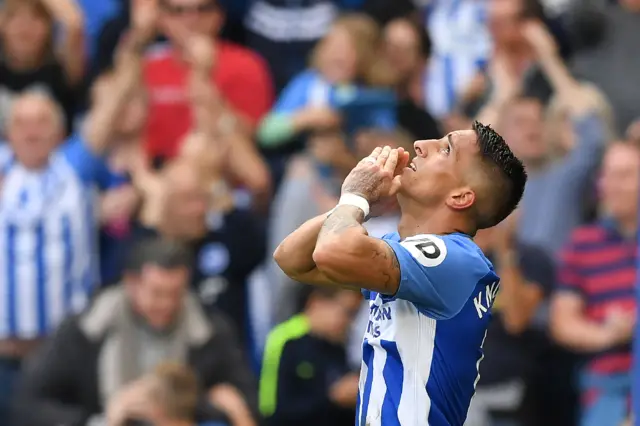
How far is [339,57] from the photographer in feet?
31.2

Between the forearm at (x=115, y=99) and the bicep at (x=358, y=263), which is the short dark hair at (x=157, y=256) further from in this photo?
the bicep at (x=358, y=263)

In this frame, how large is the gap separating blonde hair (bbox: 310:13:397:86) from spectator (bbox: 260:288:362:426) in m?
1.80

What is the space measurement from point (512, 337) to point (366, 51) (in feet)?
7.05

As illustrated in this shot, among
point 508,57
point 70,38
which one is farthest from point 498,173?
point 70,38

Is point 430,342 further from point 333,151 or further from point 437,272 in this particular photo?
point 333,151

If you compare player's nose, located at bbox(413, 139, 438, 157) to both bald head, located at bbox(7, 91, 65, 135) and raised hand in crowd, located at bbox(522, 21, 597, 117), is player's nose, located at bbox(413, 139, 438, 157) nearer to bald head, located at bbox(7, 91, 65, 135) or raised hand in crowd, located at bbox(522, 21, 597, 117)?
bald head, located at bbox(7, 91, 65, 135)

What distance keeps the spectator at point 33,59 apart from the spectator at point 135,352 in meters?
1.54

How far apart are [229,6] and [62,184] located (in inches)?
77.2

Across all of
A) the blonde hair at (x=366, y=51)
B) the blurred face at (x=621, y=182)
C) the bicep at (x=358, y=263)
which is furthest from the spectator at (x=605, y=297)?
the bicep at (x=358, y=263)

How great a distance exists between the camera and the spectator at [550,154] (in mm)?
9391

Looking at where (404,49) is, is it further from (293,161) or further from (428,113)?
(293,161)

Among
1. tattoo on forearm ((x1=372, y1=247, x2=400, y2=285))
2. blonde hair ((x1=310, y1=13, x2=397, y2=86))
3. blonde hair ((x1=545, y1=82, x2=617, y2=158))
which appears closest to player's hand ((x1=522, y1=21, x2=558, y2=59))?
blonde hair ((x1=545, y1=82, x2=617, y2=158))

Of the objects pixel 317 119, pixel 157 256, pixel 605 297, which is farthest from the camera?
pixel 317 119

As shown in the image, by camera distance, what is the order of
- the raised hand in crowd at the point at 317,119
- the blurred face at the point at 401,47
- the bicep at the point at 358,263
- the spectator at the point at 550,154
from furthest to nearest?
the blurred face at the point at 401,47, the spectator at the point at 550,154, the raised hand in crowd at the point at 317,119, the bicep at the point at 358,263
